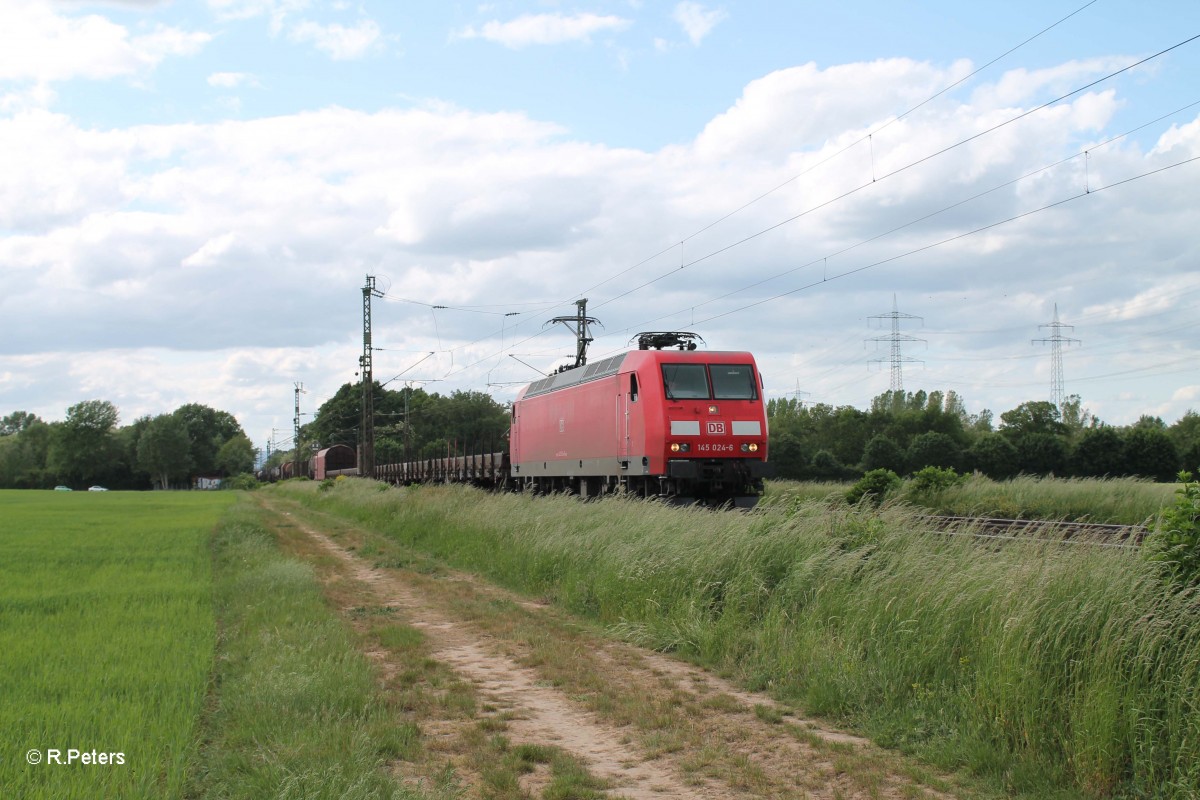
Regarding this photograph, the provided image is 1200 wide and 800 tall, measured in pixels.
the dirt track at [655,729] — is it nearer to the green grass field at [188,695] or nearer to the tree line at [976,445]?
the green grass field at [188,695]

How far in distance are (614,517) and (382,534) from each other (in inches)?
449

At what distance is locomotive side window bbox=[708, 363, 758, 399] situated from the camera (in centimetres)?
2127

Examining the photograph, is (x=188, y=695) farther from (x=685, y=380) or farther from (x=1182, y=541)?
(x=685, y=380)

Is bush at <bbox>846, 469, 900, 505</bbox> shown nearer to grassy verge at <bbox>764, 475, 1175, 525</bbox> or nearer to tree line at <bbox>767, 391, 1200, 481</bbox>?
grassy verge at <bbox>764, 475, 1175, 525</bbox>

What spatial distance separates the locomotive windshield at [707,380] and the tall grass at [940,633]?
8452mm

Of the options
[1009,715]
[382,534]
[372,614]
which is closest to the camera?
[1009,715]

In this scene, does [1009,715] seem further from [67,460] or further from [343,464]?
[67,460]

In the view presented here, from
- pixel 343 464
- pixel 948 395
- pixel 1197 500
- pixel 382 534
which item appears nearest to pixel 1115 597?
pixel 1197 500

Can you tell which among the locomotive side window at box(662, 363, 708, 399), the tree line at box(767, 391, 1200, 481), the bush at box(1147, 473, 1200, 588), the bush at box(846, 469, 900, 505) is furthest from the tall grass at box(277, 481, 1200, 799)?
the tree line at box(767, 391, 1200, 481)

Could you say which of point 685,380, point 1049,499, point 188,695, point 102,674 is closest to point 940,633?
point 188,695

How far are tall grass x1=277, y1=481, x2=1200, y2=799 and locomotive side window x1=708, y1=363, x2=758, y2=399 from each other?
898 cm

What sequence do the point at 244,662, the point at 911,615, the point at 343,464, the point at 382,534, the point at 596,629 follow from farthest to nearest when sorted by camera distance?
1. the point at 343,464
2. the point at 382,534
3. the point at 596,629
4. the point at 244,662
5. the point at 911,615

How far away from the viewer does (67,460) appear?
4419 inches

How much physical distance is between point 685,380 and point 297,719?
15320 millimetres
